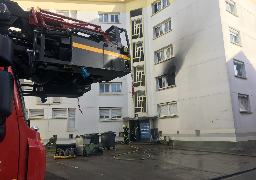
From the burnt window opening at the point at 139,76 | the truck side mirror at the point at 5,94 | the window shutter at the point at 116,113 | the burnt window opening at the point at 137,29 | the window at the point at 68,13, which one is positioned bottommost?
the truck side mirror at the point at 5,94

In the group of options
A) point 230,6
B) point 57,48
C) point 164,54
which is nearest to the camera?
point 57,48

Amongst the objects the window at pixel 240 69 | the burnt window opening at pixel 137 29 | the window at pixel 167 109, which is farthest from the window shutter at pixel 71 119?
the window at pixel 240 69

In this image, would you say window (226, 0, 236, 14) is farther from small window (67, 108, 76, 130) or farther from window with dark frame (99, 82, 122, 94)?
small window (67, 108, 76, 130)

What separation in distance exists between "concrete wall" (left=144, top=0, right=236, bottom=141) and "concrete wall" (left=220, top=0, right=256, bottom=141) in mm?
486

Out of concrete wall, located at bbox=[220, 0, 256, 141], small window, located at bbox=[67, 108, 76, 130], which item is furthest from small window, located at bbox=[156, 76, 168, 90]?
small window, located at bbox=[67, 108, 76, 130]

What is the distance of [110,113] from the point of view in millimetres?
19047

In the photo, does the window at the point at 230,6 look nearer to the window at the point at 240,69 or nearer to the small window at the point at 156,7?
the window at the point at 240,69

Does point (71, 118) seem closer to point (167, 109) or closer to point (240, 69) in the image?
point (167, 109)

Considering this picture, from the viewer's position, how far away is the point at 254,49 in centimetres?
1622

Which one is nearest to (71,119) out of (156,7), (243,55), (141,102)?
(141,102)

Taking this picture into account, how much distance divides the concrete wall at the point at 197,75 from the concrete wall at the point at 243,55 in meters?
0.49

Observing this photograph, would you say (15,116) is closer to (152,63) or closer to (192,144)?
(192,144)

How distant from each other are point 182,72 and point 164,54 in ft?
10.3

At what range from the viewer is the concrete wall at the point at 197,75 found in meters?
13.3
